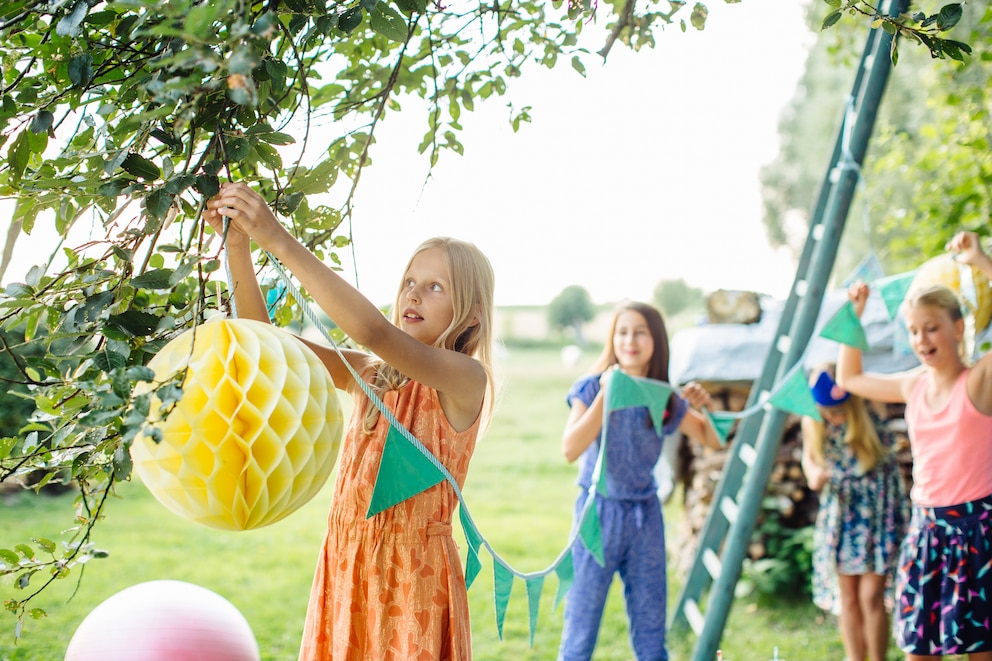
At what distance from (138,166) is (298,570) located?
498 centimetres

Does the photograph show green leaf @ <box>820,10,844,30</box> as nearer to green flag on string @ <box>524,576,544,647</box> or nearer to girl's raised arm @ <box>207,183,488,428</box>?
girl's raised arm @ <box>207,183,488,428</box>

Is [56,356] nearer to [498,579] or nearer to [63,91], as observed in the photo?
[63,91]

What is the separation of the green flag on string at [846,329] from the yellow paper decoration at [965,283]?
0.25 meters

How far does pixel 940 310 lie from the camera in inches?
122

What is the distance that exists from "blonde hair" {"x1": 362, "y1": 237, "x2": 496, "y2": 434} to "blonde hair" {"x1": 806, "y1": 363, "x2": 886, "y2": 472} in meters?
2.25

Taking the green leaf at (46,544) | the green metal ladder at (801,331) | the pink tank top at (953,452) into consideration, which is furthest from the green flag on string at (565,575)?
the green leaf at (46,544)

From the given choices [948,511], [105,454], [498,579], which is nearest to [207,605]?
[105,454]

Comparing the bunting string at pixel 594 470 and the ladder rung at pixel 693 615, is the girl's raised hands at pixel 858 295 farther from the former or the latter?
the ladder rung at pixel 693 615

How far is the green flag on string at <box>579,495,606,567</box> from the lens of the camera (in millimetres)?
2898

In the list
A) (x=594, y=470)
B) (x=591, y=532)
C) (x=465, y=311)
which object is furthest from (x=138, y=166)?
(x=594, y=470)

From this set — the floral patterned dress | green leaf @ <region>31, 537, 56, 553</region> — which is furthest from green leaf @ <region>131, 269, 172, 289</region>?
the floral patterned dress

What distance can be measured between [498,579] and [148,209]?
4.90 ft

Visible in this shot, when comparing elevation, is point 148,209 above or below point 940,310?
above

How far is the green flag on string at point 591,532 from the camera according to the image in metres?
2.90
